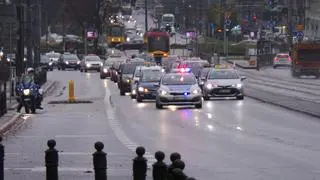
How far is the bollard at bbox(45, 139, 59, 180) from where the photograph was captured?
448 inches

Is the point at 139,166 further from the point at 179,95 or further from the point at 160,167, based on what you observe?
the point at 179,95

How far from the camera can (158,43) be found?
318 ft

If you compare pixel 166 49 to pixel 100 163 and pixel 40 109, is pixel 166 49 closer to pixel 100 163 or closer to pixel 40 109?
pixel 40 109

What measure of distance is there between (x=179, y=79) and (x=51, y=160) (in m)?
28.3

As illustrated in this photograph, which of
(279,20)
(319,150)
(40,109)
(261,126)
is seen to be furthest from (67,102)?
(279,20)

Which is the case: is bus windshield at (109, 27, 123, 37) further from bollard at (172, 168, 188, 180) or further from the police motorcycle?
bollard at (172, 168, 188, 180)

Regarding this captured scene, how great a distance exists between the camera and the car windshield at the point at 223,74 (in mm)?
44875

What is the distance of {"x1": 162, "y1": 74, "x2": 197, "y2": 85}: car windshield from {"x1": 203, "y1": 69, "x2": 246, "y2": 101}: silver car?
12.8ft

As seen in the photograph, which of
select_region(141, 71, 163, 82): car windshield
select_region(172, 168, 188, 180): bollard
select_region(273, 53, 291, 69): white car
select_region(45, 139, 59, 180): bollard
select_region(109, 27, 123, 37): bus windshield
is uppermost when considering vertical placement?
select_region(109, 27, 123, 37): bus windshield

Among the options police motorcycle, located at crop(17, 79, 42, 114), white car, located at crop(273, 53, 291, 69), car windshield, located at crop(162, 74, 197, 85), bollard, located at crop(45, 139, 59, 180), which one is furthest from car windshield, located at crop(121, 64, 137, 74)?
white car, located at crop(273, 53, 291, 69)

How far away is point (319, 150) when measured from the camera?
68.0 feet

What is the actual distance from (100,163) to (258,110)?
25858 mm

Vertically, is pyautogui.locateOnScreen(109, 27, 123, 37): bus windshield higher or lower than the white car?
higher

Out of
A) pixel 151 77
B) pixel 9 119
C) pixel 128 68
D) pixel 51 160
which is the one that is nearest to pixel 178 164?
pixel 51 160
